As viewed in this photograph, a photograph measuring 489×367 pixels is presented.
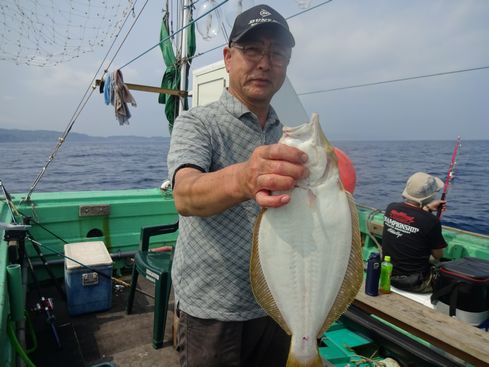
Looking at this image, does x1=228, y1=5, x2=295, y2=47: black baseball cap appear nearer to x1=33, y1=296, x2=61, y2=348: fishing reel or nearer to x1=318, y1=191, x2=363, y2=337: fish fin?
x1=318, y1=191, x2=363, y2=337: fish fin

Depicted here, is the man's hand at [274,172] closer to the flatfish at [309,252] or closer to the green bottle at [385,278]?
the flatfish at [309,252]

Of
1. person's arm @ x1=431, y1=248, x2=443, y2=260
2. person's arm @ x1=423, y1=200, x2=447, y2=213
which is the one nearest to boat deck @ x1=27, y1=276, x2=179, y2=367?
person's arm @ x1=431, y1=248, x2=443, y2=260

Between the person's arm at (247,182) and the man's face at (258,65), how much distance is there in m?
0.60

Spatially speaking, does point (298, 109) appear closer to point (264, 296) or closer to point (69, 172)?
point (264, 296)

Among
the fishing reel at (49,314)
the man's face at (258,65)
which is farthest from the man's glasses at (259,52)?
the fishing reel at (49,314)

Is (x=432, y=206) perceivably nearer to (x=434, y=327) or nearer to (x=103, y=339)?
(x=434, y=327)

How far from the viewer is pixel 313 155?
128 centimetres

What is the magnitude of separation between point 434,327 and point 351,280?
189 centimetres

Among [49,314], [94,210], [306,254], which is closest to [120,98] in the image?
[94,210]

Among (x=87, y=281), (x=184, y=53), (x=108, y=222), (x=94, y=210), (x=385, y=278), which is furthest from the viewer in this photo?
(x=184, y=53)

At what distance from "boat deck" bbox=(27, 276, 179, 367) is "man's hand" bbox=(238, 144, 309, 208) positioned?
111 inches

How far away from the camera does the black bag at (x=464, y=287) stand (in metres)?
3.16

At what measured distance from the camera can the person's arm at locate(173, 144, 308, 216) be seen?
1.13 m

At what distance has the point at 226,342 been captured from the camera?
1.81 metres
